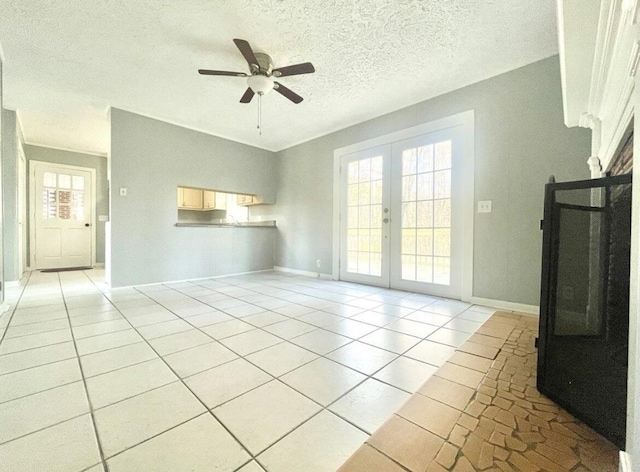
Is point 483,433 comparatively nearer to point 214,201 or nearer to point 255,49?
point 255,49

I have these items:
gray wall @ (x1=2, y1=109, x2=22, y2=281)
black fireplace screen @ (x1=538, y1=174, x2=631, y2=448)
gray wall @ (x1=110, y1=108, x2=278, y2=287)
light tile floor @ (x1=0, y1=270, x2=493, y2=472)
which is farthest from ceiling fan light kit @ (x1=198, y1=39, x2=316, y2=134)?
gray wall @ (x1=2, y1=109, x2=22, y2=281)

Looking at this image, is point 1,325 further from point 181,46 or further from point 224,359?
point 181,46

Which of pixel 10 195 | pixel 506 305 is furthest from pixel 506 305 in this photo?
pixel 10 195

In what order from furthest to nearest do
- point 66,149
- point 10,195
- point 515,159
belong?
1. point 66,149
2. point 10,195
3. point 515,159

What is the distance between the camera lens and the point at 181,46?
7.88 feet

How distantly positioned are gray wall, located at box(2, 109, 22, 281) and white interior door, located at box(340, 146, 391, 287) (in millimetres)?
4809

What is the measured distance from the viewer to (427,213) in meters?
3.27

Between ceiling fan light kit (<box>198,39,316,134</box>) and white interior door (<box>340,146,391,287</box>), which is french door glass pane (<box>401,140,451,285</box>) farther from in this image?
ceiling fan light kit (<box>198,39,316,134</box>)

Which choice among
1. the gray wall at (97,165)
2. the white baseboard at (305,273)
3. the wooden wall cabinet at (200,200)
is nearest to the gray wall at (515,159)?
the white baseboard at (305,273)

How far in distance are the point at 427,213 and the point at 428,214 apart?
0.02 meters

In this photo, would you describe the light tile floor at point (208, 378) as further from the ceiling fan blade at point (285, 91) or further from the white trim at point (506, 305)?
the ceiling fan blade at point (285, 91)

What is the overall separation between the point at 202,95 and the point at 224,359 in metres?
3.17

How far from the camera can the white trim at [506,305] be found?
2.55 metres


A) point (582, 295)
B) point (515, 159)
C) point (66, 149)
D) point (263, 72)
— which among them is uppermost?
point (66, 149)
